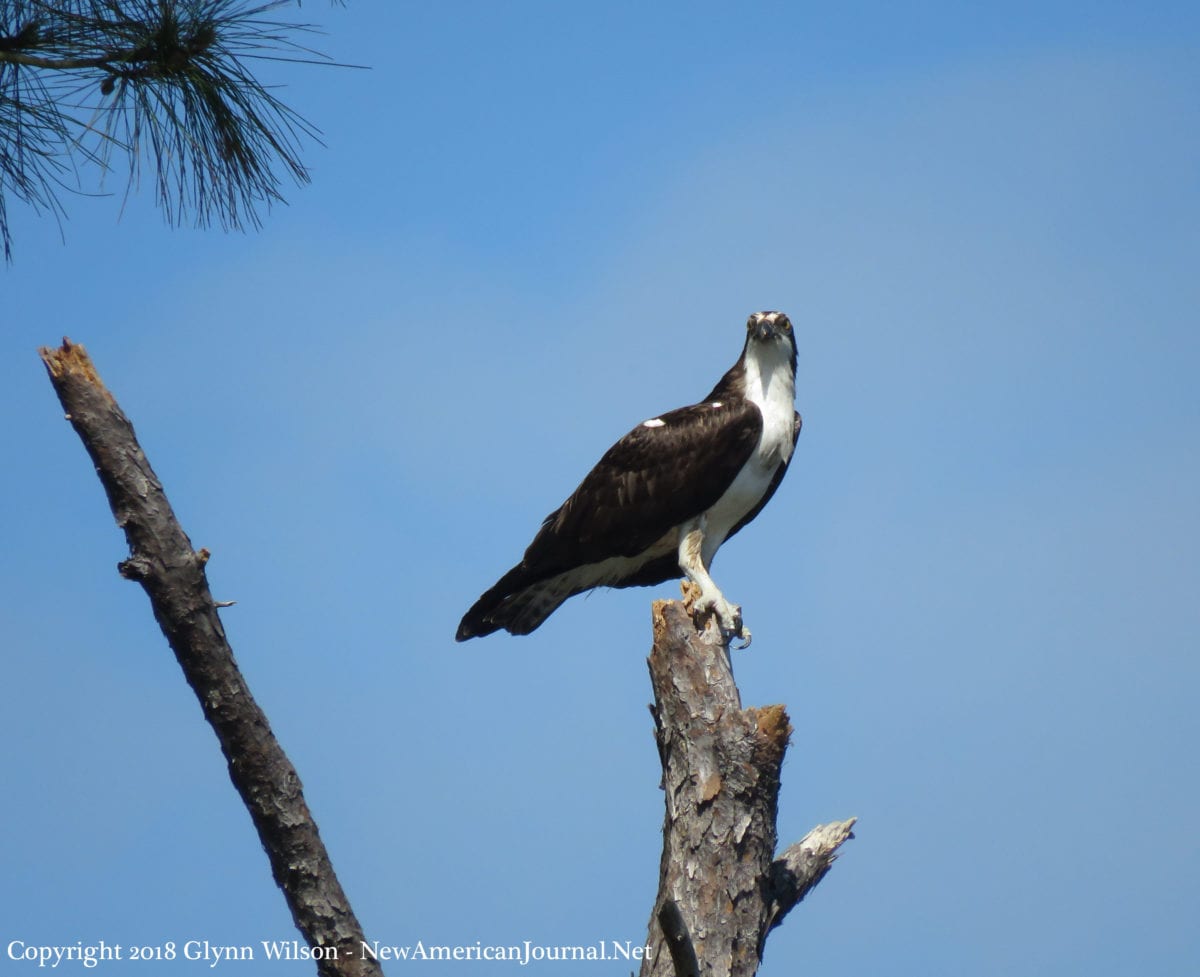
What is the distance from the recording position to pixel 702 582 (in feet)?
24.5

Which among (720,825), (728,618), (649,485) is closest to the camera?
(720,825)

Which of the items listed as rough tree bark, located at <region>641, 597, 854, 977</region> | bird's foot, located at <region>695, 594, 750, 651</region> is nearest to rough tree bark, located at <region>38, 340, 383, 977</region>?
rough tree bark, located at <region>641, 597, 854, 977</region>

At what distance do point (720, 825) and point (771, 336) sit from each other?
10.5ft

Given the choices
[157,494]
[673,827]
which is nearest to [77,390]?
[157,494]

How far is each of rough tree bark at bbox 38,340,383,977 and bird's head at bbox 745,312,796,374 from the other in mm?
3980

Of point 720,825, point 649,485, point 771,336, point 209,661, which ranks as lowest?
point 720,825

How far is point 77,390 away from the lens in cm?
487

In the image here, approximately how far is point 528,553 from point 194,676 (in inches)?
133

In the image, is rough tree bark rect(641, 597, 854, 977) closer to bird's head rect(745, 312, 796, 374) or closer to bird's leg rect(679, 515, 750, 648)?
bird's leg rect(679, 515, 750, 648)

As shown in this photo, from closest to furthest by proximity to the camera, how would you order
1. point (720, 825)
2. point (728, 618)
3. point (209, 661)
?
1. point (209, 661)
2. point (720, 825)
3. point (728, 618)

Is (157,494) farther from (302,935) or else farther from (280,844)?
(302,935)

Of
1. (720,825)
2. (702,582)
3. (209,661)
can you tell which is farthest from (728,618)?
(209,661)

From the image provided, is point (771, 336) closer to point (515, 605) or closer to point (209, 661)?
point (515, 605)

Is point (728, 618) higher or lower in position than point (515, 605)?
lower
